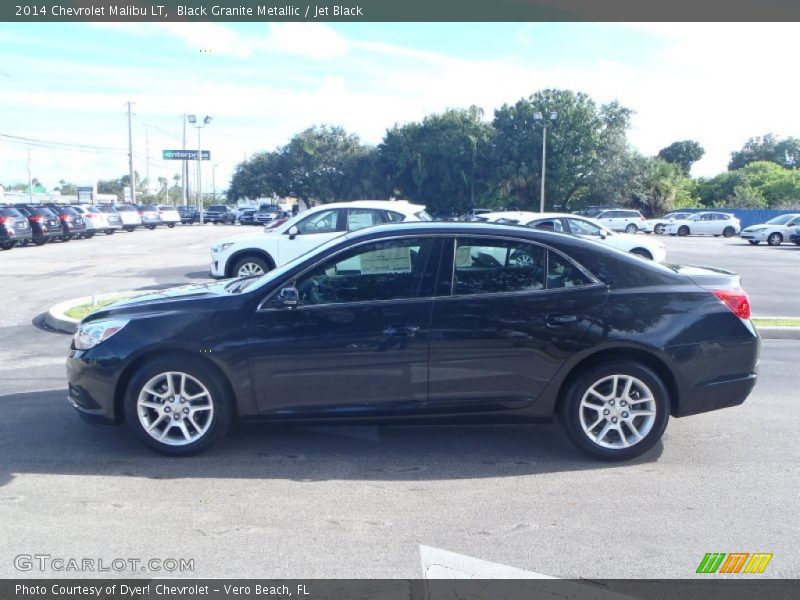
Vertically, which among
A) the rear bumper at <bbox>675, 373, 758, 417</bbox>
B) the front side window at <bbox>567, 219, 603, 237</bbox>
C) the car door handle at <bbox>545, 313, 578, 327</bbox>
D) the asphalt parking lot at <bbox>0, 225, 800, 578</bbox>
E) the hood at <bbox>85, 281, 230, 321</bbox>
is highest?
the front side window at <bbox>567, 219, 603, 237</bbox>

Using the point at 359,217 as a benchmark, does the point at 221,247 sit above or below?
below

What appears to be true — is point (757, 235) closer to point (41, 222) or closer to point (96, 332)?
point (41, 222)

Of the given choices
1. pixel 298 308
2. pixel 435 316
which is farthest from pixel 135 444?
pixel 435 316

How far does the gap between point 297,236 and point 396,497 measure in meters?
9.53

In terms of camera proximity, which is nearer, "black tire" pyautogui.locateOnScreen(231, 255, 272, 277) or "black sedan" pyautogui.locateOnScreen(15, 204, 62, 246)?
"black tire" pyautogui.locateOnScreen(231, 255, 272, 277)

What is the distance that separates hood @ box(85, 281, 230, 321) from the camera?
5.52m

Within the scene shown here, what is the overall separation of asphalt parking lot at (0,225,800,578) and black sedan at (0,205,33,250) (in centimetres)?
2265

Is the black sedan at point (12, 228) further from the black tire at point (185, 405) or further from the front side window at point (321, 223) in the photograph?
the black tire at point (185, 405)

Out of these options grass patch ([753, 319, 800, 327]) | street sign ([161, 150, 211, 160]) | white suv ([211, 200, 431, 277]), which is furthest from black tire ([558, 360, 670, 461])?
street sign ([161, 150, 211, 160])

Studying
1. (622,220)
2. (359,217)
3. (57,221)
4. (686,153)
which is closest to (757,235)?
(622,220)

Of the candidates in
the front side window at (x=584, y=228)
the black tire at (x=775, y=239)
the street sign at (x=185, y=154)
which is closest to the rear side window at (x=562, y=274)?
the front side window at (x=584, y=228)

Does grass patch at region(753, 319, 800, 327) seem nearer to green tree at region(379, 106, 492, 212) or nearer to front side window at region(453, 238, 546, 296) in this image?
front side window at region(453, 238, 546, 296)

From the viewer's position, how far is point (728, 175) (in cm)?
6712

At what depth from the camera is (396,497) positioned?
482 centimetres
